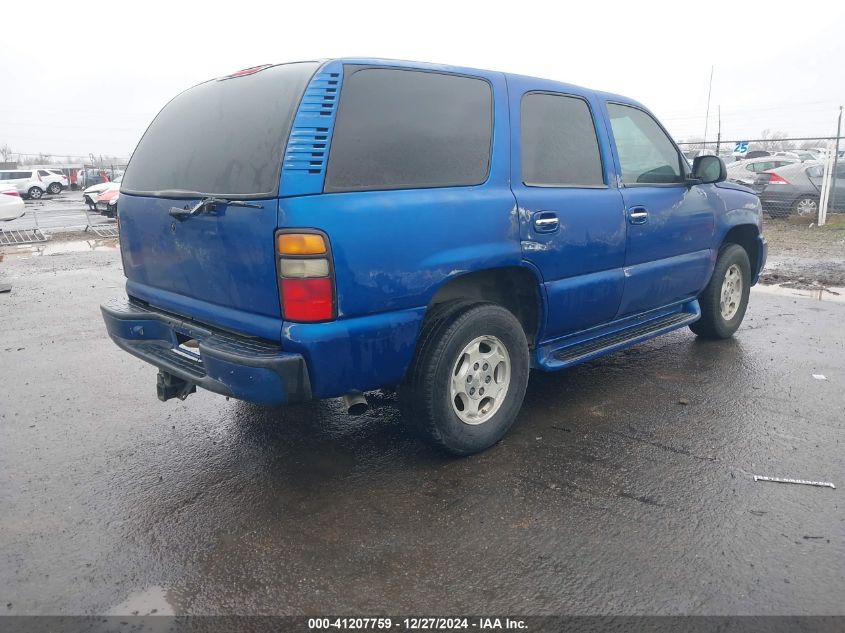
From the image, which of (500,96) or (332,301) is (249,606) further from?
(500,96)

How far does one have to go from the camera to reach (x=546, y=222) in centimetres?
356

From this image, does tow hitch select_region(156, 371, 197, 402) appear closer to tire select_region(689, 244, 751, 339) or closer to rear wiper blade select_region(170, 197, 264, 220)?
rear wiper blade select_region(170, 197, 264, 220)

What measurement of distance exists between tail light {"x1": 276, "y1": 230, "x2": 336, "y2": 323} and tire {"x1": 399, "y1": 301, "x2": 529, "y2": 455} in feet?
2.13

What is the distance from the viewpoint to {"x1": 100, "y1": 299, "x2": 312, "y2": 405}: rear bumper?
2.74 m

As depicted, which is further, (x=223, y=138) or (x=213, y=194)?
(x=223, y=138)

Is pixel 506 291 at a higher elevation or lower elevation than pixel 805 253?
higher

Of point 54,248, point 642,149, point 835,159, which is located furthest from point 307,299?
point 835,159

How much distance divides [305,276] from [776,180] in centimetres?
1449

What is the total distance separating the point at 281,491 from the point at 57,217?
2167 centimetres

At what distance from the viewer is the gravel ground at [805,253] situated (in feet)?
27.5

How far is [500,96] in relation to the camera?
3533 mm

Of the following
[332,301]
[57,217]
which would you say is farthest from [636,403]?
[57,217]

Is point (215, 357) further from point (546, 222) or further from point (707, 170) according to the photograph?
point (707, 170)

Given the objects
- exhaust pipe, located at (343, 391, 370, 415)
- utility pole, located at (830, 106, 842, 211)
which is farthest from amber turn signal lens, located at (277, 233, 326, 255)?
utility pole, located at (830, 106, 842, 211)
